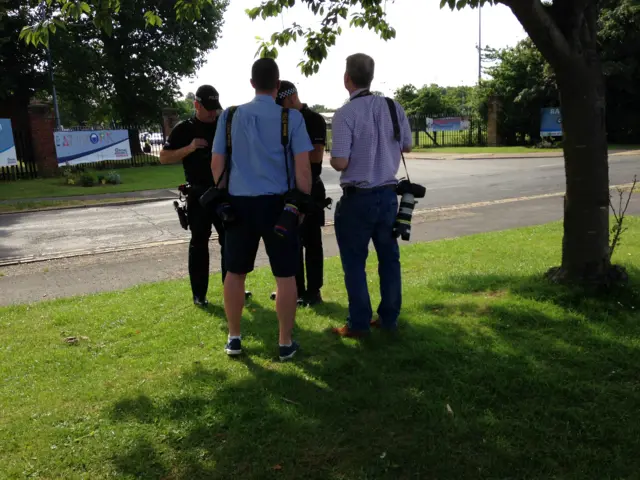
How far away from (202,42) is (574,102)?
27.6m

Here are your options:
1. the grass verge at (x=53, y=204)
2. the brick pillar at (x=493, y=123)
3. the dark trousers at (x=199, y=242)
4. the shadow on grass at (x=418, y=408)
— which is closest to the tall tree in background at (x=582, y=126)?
the shadow on grass at (x=418, y=408)

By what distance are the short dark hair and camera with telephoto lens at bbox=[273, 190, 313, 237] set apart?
2.33 feet

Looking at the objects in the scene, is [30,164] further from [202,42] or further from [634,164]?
[634,164]

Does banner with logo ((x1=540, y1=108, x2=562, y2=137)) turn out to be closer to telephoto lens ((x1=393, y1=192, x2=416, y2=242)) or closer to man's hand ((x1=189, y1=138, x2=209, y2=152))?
man's hand ((x1=189, y1=138, x2=209, y2=152))

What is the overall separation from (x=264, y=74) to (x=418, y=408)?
2.22m

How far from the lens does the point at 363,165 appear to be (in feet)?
12.3

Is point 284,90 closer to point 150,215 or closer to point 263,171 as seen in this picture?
point 263,171

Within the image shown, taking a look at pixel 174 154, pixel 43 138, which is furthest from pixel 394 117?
pixel 43 138

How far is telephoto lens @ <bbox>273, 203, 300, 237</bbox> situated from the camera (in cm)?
341

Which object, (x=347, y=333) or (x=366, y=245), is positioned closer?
(x=366, y=245)

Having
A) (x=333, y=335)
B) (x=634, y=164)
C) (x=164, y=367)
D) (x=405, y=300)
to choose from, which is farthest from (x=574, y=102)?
(x=634, y=164)

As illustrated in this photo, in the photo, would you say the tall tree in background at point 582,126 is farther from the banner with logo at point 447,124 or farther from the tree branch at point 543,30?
the banner with logo at point 447,124

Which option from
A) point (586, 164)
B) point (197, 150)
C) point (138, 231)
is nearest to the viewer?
point (586, 164)

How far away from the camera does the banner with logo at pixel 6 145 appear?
18.8m
